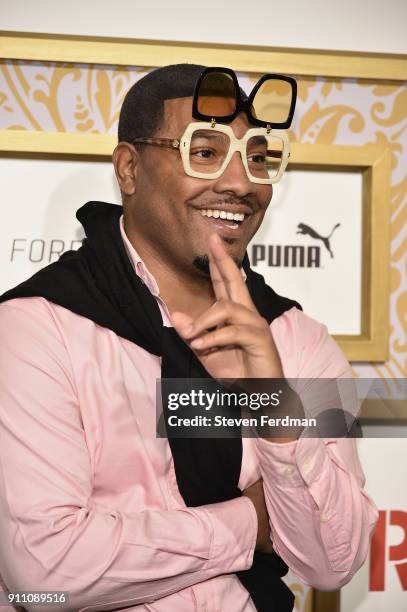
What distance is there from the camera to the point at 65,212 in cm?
192

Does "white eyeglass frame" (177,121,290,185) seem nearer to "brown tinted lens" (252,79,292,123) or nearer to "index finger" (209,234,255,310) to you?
"index finger" (209,234,255,310)

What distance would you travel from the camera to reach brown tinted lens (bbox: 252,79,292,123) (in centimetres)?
191

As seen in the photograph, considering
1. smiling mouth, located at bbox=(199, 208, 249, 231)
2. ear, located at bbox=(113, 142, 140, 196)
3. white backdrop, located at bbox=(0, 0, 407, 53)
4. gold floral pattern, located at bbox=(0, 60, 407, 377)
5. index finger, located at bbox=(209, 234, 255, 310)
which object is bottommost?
index finger, located at bbox=(209, 234, 255, 310)

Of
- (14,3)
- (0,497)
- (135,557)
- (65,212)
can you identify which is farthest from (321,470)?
(14,3)

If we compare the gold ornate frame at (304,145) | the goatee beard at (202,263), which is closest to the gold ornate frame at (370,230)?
the gold ornate frame at (304,145)

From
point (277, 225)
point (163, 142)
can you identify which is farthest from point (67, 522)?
point (277, 225)

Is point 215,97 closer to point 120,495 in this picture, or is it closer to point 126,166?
point 126,166

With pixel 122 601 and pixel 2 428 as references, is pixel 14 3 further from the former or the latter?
pixel 122 601

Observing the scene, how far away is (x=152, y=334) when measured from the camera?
1448 millimetres

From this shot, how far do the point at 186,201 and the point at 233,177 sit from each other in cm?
11

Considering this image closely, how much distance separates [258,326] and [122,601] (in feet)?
1.74

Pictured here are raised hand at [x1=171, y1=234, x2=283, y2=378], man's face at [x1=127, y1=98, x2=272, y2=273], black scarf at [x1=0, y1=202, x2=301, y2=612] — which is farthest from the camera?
man's face at [x1=127, y1=98, x2=272, y2=273]

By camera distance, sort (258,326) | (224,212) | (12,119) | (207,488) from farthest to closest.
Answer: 1. (12,119)
2. (224,212)
3. (207,488)
4. (258,326)

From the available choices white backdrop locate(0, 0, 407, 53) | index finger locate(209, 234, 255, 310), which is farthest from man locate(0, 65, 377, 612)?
white backdrop locate(0, 0, 407, 53)
